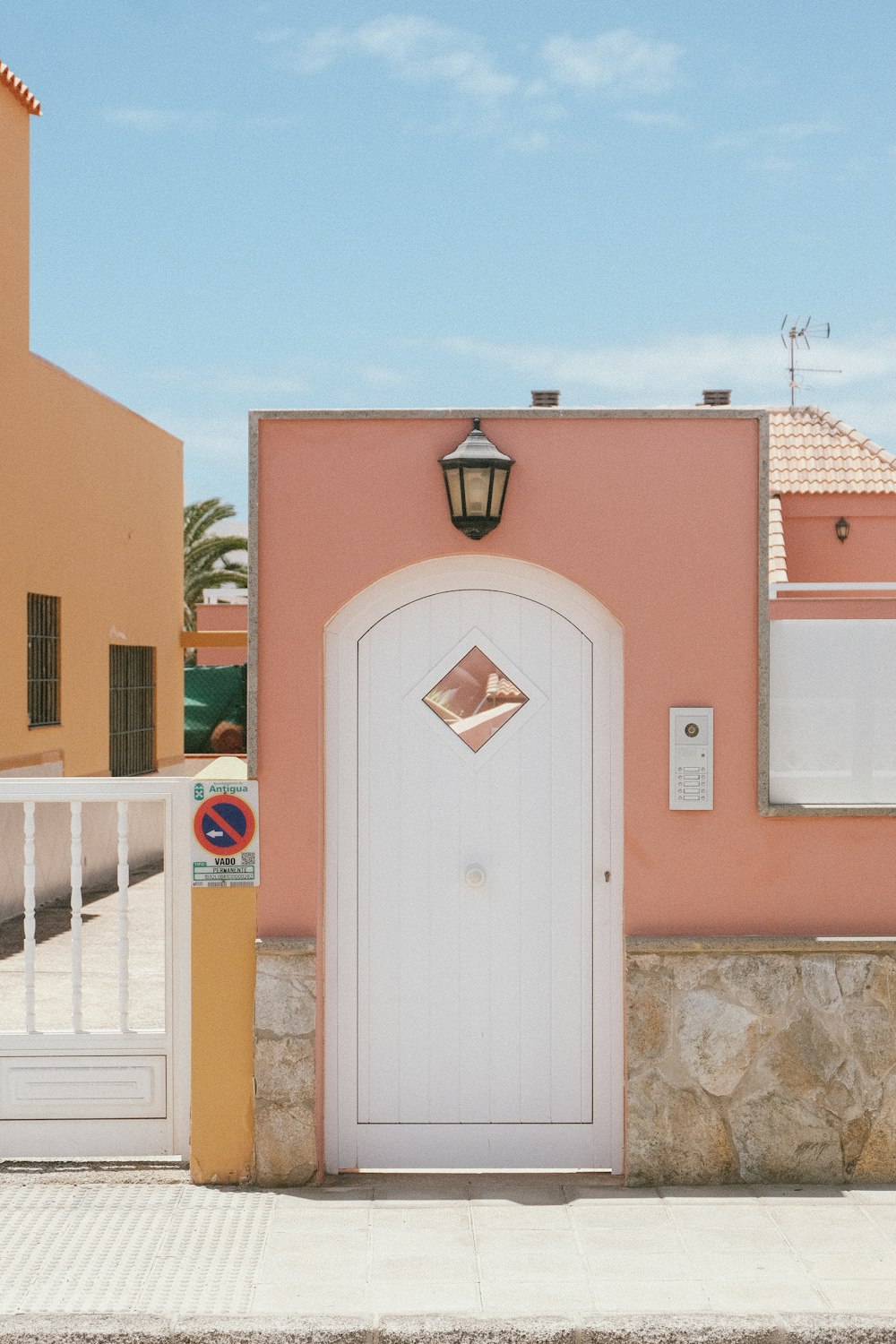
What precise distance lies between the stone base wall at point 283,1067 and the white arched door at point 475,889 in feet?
0.60

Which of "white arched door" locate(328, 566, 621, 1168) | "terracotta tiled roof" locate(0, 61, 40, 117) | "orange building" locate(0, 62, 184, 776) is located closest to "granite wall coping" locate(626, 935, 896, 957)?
"white arched door" locate(328, 566, 621, 1168)

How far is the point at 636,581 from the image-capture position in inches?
200

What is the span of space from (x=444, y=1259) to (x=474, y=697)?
2.06 metres

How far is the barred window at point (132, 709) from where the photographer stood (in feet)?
45.9

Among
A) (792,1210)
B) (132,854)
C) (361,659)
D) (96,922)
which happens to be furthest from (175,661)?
(792,1210)

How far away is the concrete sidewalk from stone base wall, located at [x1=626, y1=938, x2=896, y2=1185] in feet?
0.44

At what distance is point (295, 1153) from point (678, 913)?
5.73 feet

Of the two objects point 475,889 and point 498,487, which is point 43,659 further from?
point 498,487

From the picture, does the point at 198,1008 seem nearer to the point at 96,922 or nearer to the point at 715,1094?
the point at 715,1094

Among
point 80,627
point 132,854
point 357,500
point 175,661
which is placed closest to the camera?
point 357,500

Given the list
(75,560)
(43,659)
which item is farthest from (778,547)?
(43,659)

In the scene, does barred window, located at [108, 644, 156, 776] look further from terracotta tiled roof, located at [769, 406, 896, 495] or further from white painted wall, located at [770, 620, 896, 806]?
white painted wall, located at [770, 620, 896, 806]

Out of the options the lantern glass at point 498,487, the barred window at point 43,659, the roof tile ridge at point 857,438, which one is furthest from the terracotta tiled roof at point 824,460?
the lantern glass at point 498,487

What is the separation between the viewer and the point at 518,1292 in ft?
13.3
